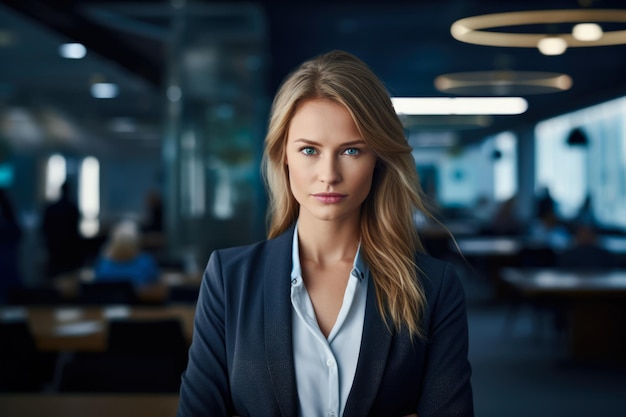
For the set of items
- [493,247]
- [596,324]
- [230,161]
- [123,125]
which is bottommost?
[596,324]

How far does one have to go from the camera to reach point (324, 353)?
66.9 inches

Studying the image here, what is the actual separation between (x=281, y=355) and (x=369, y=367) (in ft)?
0.55

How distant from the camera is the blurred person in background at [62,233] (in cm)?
1224

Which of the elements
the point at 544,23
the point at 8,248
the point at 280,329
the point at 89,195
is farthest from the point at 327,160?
the point at 89,195

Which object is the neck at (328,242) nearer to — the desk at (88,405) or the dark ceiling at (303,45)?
the desk at (88,405)

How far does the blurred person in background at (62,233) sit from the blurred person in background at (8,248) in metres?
3.22

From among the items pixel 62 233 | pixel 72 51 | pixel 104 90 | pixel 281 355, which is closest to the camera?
pixel 281 355

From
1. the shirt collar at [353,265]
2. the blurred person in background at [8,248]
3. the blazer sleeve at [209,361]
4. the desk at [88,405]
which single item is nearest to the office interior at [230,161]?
the desk at [88,405]

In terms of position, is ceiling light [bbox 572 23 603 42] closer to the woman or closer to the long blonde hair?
the long blonde hair

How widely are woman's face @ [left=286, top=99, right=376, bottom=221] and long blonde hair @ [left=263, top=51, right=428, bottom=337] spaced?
0.02 m

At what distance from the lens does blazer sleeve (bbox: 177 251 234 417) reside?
169 cm

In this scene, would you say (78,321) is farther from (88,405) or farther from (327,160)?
(327,160)

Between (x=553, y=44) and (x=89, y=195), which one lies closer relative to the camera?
(x=553, y=44)

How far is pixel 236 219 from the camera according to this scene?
37.7ft
